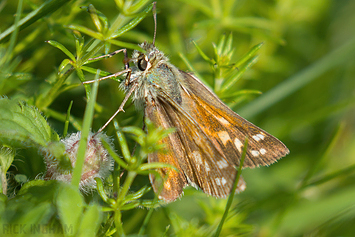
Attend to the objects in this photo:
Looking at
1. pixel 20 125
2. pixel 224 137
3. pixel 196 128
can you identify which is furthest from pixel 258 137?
pixel 20 125

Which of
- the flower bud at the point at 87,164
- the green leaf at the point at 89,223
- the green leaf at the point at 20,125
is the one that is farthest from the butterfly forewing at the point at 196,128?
the green leaf at the point at 89,223

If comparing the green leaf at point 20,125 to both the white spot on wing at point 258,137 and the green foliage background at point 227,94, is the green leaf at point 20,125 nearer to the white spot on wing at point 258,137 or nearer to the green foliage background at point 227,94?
the green foliage background at point 227,94

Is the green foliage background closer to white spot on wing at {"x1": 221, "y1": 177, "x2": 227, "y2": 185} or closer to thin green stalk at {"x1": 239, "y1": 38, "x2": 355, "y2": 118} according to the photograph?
thin green stalk at {"x1": 239, "y1": 38, "x2": 355, "y2": 118}

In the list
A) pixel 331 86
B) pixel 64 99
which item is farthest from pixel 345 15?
pixel 64 99

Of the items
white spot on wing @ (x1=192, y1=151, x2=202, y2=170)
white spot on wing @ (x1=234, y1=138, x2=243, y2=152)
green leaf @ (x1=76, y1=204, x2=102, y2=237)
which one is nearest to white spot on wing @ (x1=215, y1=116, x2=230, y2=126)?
white spot on wing @ (x1=234, y1=138, x2=243, y2=152)

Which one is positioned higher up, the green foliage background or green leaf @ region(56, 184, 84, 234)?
the green foliage background

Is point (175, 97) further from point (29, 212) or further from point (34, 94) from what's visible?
point (29, 212)
